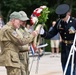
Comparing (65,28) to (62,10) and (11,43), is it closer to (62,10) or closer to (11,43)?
(62,10)

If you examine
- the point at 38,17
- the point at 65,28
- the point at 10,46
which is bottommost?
the point at 10,46

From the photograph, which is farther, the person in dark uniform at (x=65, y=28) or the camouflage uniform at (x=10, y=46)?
the person in dark uniform at (x=65, y=28)

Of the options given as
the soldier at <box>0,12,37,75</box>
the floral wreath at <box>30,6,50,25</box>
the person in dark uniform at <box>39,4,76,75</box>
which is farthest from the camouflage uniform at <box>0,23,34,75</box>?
the person in dark uniform at <box>39,4,76,75</box>

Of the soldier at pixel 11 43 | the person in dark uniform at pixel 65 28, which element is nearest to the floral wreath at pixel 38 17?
the person in dark uniform at pixel 65 28

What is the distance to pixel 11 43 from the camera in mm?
6949

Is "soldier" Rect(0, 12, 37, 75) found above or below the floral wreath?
below

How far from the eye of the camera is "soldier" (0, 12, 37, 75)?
6867 millimetres

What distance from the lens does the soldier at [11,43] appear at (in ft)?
22.5

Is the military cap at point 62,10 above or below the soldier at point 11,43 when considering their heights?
above

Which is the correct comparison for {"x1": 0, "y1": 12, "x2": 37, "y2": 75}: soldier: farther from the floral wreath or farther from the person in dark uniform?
the person in dark uniform

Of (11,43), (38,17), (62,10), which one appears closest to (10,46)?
(11,43)

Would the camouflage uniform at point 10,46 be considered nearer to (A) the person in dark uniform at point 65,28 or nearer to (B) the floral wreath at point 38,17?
(B) the floral wreath at point 38,17

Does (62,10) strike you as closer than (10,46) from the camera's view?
No

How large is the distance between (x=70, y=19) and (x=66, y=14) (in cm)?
22
